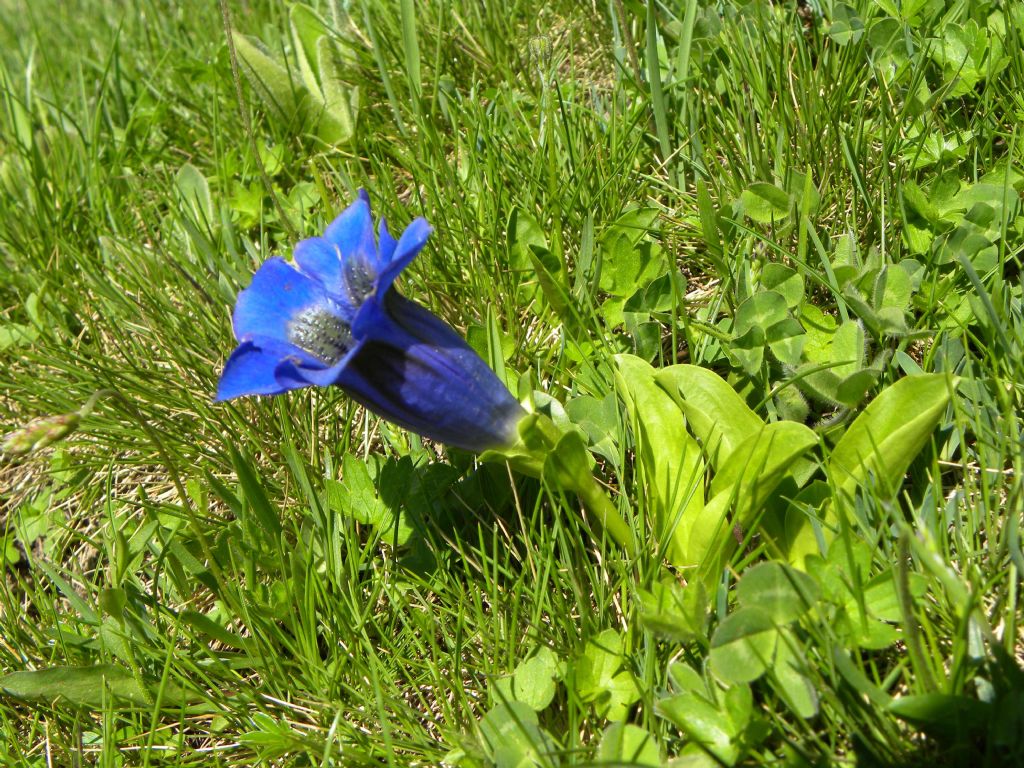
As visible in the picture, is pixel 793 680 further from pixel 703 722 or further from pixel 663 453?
pixel 663 453

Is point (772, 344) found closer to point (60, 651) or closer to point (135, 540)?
point (135, 540)

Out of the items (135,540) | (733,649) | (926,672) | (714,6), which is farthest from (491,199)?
(926,672)

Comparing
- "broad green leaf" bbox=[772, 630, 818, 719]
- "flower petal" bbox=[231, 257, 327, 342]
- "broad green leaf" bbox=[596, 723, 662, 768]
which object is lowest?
"broad green leaf" bbox=[596, 723, 662, 768]

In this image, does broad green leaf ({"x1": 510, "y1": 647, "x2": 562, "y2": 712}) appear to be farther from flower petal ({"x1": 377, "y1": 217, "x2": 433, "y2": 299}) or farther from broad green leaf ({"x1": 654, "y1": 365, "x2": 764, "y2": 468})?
flower petal ({"x1": 377, "y1": 217, "x2": 433, "y2": 299})

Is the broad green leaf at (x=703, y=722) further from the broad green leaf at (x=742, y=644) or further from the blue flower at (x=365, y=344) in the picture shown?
the blue flower at (x=365, y=344)

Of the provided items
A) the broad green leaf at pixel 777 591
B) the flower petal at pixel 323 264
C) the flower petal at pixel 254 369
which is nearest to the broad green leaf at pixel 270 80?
the flower petal at pixel 323 264

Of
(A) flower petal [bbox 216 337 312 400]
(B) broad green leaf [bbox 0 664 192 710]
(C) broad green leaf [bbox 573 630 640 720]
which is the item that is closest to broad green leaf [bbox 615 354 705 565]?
(C) broad green leaf [bbox 573 630 640 720]

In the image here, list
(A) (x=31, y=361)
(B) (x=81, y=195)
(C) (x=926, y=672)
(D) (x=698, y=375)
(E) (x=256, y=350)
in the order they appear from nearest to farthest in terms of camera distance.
A: (C) (x=926, y=672) < (E) (x=256, y=350) < (D) (x=698, y=375) < (A) (x=31, y=361) < (B) (x=81, y=195)
